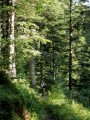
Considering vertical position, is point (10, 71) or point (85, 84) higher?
point (10, 71)

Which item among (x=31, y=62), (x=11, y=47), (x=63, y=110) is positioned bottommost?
(x=63, y=110)

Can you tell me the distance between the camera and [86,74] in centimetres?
3228

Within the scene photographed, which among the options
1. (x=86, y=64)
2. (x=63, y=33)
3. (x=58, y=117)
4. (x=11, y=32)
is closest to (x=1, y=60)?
(x=11, y=32)

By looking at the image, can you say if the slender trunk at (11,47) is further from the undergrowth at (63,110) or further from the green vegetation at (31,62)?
the undergrowth at (63,110)

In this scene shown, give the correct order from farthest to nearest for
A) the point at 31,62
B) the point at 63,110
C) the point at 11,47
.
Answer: the point at 31,62 < the point at 63,110 < the point at 11,47

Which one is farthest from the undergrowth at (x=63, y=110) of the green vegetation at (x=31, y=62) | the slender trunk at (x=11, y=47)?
the slender trunk at (x=11, y=47)

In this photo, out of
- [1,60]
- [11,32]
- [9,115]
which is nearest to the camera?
[9,115]

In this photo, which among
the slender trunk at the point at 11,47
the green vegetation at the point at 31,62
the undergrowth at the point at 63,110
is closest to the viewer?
the green vegetation at the point at 31,62

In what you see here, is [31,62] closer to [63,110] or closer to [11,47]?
[63,110]

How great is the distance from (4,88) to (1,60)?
59.0 inches

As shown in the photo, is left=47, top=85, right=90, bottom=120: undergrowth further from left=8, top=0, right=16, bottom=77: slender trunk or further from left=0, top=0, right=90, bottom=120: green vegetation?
left=8, top=0, right=16, bottom=77: slender trunk

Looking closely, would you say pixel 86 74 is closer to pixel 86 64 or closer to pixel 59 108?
pixel 86 64

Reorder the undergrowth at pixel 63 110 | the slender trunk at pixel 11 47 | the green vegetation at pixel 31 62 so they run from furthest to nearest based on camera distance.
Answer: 1. the undergrowth at pixel 63 110
2. the slender trunk at pixel 11 47
3. the green vegetation at pixel 31 62

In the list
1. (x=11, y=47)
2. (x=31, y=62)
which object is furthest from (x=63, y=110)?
(x=31, y=62)
